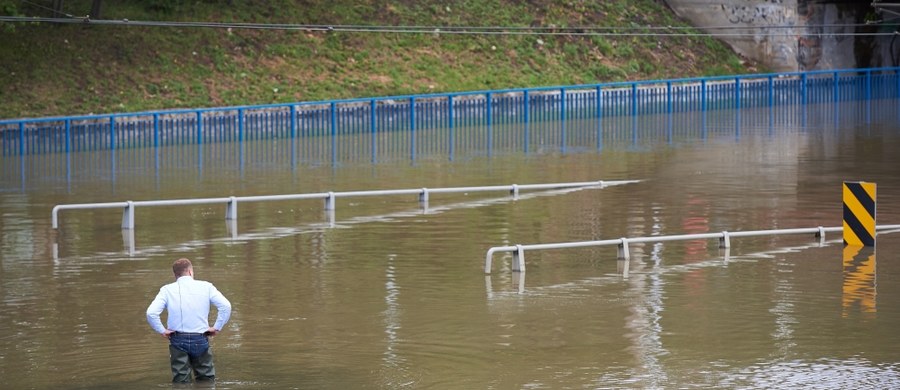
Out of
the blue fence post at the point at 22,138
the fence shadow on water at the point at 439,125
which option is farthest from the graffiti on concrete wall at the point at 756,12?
the blue fence post at the point at 22,138

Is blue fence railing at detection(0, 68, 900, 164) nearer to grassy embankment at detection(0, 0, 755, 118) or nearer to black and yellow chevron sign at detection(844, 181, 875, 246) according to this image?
grassy embankment at detection(0, 0, 755, 118)

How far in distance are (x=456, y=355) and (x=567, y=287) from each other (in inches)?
156

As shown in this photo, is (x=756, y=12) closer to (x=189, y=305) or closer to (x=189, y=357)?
(x=189, y=357)

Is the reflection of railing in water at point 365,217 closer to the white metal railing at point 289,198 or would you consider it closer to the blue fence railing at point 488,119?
the white metal railing at point 289,198

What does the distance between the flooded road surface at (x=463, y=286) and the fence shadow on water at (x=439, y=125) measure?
436 centimetres

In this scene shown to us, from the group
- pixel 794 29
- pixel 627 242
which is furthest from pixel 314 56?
pixel 627 242

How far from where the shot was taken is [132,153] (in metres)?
37.5

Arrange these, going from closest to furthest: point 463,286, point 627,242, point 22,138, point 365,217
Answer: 1. point 463,286
2. point 627,242
3. point 365,217
4. point 22,138

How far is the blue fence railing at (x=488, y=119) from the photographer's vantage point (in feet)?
125

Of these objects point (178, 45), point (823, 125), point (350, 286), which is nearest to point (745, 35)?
point (823, 125)

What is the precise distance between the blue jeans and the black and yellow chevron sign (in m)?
10.6

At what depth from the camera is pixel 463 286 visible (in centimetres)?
1839

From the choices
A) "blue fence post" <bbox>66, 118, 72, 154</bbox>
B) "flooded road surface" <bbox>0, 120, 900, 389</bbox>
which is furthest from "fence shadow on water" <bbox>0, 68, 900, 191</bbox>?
"flooded road surface" <bbox>0, 120, 900, 389</bbox>

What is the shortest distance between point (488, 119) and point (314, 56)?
6.21m
